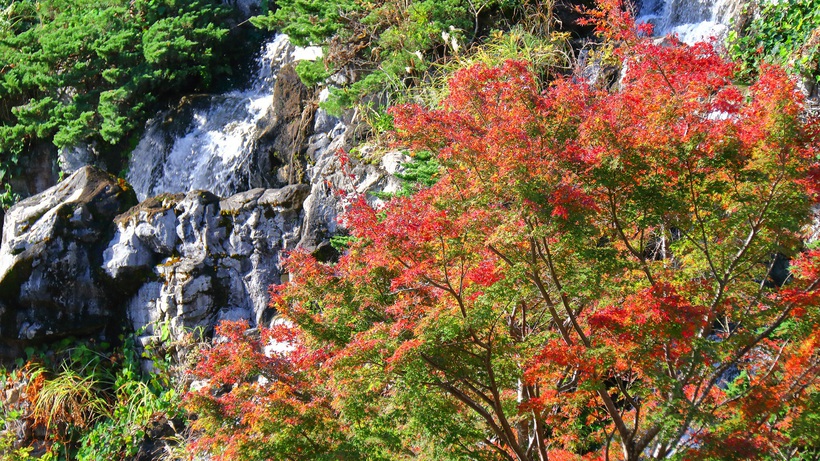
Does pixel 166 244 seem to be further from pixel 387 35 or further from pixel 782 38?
pixel 782 38

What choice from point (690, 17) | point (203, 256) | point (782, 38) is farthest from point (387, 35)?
point (782, 38)

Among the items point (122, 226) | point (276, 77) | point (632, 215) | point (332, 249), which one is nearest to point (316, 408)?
point (632, 215)

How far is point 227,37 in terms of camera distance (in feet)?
52.1

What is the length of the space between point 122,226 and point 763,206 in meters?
9.45

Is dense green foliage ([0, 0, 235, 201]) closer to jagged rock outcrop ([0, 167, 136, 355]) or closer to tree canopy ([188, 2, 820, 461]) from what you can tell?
jagged rock outcrop ([0, 167, 136, 355])

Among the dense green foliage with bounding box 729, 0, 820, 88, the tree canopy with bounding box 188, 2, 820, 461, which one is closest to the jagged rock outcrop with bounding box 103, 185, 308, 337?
the tree canopy with bounding box 188, 2, 820, 461

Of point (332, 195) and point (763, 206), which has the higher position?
point (763, 206)

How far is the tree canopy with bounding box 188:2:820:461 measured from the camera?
5.00 metres

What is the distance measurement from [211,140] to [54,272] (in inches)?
148

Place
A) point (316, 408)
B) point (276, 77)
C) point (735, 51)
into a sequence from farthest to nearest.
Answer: point (276, 77)
point (735, 51)
point (316, 408)

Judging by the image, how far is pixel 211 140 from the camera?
46.4 feet

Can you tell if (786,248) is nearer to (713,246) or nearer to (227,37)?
(713,246)

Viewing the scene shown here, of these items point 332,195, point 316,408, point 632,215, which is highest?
point 632,215

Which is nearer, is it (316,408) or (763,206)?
(763,206)
